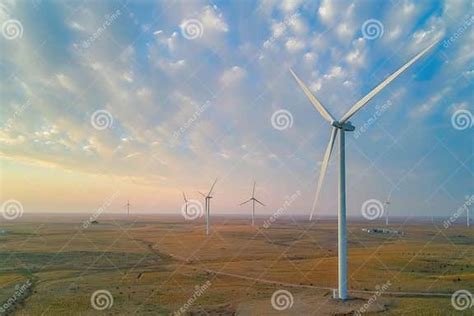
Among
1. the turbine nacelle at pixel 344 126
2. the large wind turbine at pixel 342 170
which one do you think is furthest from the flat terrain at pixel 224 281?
the turbine nacelle at pixel 344 126

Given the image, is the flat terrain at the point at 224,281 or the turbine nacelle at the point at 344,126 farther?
the turbine nacelle at the point at 344,126

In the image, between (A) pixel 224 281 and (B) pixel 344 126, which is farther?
(A) pixel 224 281

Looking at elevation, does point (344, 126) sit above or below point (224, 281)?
above

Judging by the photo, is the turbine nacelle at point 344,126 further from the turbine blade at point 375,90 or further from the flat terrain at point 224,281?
the flat terrain at point 224,281

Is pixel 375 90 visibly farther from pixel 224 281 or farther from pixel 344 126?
pixel 224 281

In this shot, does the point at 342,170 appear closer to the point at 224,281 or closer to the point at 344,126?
the point at 344,126

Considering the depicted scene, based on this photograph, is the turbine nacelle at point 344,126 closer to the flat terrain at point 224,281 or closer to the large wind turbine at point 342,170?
the large wind turbine at point 342,170

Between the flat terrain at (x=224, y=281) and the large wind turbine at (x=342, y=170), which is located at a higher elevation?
the large wind turbine at (x=342, y=170)

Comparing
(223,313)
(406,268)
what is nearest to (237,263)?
(406,268)

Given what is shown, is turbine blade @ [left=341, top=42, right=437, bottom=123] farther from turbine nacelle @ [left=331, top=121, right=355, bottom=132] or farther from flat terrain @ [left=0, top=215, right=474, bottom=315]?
flat terrain @ [left=0, top=215, right=474, bottom=315]

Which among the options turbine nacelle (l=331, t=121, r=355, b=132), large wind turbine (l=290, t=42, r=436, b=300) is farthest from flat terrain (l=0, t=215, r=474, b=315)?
turbine nacelle (l=331, t=121, r=355, b=132)

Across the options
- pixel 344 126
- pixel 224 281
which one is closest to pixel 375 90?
pixel 344 126
